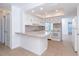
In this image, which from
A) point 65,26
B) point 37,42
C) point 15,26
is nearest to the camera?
point 65,26

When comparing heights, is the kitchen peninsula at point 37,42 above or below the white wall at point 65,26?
below

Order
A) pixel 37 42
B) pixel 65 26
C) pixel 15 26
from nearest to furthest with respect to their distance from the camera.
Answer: pixel 65 26 → pixel 37 42 → pixel 15 26

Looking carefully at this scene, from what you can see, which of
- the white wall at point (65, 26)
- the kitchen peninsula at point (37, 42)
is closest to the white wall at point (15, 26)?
the kitchen peninsula at point (37, 42)

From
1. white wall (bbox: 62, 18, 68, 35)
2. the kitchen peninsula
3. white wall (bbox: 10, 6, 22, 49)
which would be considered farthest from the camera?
white wall (bbox: 10, 6, 22, 49)

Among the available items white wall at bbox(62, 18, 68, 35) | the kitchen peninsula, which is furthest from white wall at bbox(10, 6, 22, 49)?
white wall at bbox(62, 18, 68, 35)

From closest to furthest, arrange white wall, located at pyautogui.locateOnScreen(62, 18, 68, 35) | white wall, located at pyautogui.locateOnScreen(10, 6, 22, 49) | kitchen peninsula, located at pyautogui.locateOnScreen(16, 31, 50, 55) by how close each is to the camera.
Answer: white wall, located at pyautogui.locateOnScreen(62, 18, 68, 35)
kitchen peninsula, located at pyautogui.locateOnScreen(16, 31, 50, 55)
white wall, located at pyautogui.locateOnScreen(10, 6, 22, 49)

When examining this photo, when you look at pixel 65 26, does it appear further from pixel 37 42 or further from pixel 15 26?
pixel 15 26

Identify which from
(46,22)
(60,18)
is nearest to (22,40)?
(46,22)

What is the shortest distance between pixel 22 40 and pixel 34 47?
66 centimetres

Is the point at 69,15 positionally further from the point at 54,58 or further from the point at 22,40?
the point at 22,40

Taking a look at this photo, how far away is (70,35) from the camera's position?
5.89 ft

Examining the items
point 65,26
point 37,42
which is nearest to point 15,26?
point 37,42

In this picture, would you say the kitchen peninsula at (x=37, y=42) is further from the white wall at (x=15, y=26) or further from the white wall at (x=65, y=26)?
the white wall at (x=65, y=26)

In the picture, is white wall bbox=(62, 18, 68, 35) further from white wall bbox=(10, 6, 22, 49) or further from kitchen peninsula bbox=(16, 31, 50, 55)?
white wall bbox=(10, 6, 22, 49)
